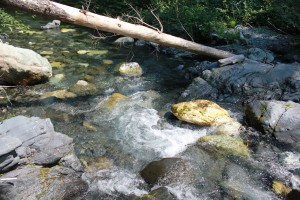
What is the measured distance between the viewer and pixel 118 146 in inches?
219

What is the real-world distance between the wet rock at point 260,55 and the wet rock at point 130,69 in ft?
11.3

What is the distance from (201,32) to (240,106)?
4934mm

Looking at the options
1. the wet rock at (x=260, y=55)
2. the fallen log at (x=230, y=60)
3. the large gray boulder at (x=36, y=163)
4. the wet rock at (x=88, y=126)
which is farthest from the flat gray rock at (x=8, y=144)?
the wet rock at (x=260, y=55)

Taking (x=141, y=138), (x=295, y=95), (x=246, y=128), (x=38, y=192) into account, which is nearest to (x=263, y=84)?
(x=295, y=95)

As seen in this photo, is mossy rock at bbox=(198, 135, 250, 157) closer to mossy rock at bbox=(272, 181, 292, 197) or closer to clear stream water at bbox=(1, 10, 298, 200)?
clear stream water at bbox=(1, 10, 298, 200)

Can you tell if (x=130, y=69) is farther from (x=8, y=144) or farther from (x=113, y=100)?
(x=8, y=144)

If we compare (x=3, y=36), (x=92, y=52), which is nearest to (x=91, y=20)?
(x=92, y=52)

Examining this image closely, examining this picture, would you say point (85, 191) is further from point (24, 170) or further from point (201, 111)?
point (201, 111)

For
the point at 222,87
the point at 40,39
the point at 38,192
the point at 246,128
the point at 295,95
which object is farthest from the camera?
the point at 40,39

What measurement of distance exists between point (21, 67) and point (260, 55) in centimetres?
683

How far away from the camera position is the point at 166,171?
4742mm

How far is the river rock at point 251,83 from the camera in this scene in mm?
7113

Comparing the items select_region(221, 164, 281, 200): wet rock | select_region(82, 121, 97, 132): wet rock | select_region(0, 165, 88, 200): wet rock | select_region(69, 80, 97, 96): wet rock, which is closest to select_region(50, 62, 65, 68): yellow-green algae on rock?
select_region(69, 80, 97, 96): wet rock

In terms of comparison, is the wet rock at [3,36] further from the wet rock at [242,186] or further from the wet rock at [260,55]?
the wet rock at [242,186]
